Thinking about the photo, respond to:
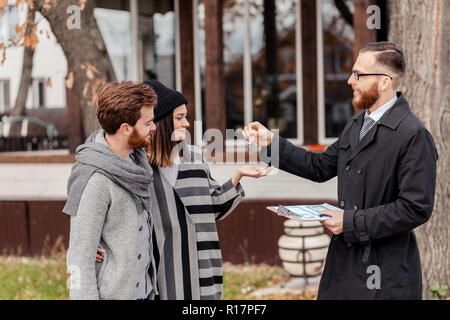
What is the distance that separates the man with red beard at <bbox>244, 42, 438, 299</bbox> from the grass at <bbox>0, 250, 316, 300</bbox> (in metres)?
3.30

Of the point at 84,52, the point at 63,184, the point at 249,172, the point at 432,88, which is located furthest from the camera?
the point at 63,184

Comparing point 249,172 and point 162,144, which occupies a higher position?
point 162,144

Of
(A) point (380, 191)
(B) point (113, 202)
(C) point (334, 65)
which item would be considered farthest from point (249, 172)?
(C) point (334, 65)

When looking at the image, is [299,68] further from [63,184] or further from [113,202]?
[113,202]

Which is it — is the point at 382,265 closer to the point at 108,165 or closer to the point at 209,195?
the point at 209,195

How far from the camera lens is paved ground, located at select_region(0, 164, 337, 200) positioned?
7.98 metres

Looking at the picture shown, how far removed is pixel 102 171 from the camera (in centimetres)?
268

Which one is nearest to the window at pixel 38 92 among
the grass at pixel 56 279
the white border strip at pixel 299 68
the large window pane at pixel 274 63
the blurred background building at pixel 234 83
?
the blurred background building at pixel 234 83

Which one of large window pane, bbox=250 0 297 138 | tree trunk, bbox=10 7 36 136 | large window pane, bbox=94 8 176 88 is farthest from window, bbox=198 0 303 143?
tree trunk, bbox=10 7 36 136

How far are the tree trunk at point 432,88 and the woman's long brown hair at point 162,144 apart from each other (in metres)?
2.90

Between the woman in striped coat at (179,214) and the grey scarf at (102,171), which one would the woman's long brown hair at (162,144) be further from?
the grey scarf at (102,171)

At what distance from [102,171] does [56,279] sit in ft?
14.6

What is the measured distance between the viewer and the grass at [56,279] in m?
6.34

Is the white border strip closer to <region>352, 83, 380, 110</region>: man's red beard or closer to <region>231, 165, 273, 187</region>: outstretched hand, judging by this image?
<region>231, 165, 273, 187</region>: outstretched hand
